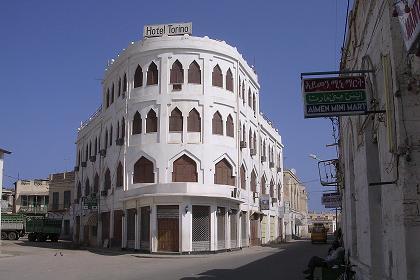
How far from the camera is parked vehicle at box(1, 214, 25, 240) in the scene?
5012cm

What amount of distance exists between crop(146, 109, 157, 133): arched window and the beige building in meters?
28.1

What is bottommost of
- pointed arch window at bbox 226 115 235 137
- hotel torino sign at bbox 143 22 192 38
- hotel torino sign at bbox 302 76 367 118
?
hotel torino sign at bbox 302 76 367 118

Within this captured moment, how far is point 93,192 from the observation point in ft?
143

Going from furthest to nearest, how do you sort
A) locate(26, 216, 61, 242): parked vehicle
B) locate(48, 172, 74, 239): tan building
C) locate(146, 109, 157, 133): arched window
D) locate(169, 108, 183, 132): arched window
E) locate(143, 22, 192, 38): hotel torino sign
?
locate(48, 172, 74, 239): tan building, locate(26, 216, 61, 242): parked vehicle, locate(143, 22, 192, 38): hotel torino sign, locate(146, 109, 157, 133): arched window, locate(169, 108, 183, 132): arched window

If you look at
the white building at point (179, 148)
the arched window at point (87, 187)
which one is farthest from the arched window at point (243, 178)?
the arched window at point (87, 187)

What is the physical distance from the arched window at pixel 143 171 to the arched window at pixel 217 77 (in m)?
6.97

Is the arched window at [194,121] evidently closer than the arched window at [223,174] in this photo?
Yes

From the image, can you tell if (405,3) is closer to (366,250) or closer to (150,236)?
(366,250)

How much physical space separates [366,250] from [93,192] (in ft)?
115

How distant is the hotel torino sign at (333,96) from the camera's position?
28.4ft

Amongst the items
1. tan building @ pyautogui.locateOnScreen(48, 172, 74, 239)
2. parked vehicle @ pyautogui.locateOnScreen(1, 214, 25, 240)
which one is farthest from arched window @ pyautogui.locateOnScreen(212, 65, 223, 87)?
tan building @ pyautogui.locateOnScreen(48, 172, 74, 239)

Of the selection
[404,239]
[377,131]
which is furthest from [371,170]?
[404,239]

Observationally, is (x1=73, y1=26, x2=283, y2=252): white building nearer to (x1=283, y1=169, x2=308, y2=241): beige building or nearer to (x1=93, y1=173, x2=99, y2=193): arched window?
(x1=93, y1=173, x2=99, y2=193): arched window

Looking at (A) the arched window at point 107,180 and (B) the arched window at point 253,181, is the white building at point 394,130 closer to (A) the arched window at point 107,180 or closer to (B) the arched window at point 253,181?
(A) the arched window at point 107,180
